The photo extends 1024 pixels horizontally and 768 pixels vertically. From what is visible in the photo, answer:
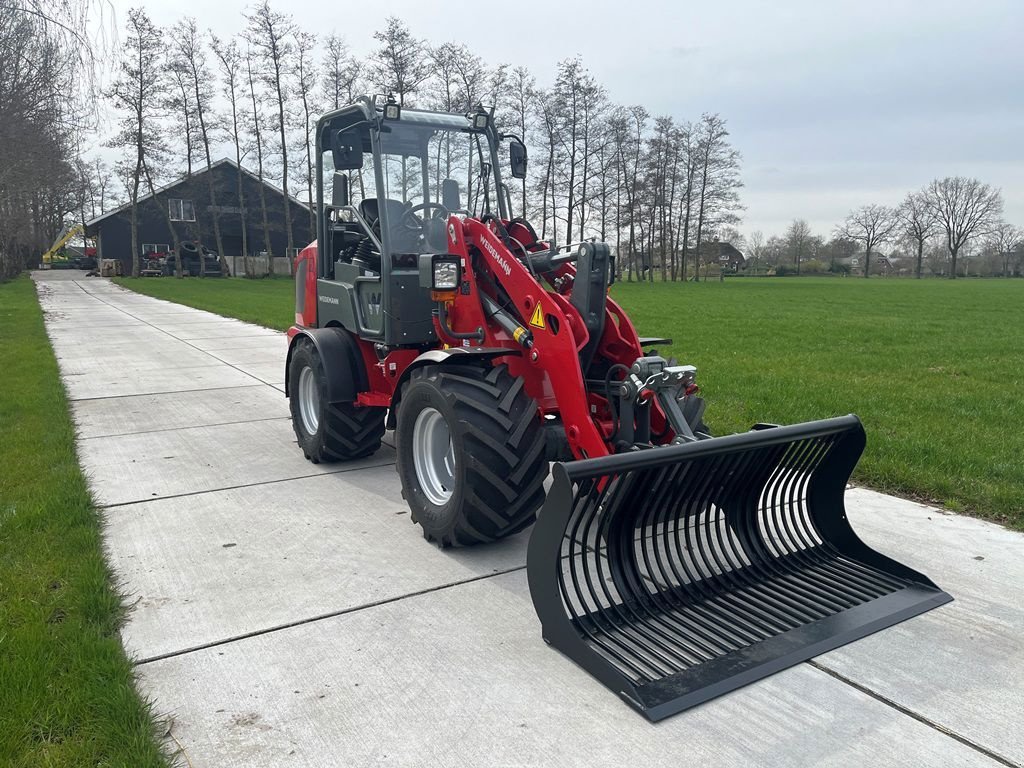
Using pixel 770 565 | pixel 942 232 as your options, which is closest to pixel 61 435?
pixel 770 565

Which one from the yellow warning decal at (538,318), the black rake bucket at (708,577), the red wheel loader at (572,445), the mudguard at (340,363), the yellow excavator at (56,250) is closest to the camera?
the black rake bucket at (708,577)

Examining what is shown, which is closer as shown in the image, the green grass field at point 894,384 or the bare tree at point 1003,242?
the green grass field at point 894,384

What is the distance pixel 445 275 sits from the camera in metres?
4.77

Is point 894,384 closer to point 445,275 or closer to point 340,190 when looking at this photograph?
point 445,275

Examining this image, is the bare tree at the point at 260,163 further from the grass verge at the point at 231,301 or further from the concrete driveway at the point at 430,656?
the concrete driveway at the point at 430,656

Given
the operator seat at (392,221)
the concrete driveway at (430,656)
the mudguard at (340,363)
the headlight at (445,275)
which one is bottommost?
the concrete driveway at (430,656)

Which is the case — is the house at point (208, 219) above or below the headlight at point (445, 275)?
above

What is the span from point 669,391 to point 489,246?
139 cm

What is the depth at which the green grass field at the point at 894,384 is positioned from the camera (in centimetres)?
571

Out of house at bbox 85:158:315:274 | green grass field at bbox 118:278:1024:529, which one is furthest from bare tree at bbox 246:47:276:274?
green grass field at bbox 118:278:1024:529

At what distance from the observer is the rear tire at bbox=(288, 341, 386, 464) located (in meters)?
6.04

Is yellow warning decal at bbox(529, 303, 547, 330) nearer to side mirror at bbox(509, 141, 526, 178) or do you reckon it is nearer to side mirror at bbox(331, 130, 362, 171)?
side mirror at bbox(509, 141, 526, 178)

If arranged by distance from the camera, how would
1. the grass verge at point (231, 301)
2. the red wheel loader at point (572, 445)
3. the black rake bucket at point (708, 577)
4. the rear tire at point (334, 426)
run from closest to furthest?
the black rake bucket at point (708, 577), the red wheel loader at point (572, 445), the rear tire at point (334, 426), the grass verge at point (231, 301)

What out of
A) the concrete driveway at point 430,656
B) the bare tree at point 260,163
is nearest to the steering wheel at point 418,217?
the concrete driveway at point 430,656
